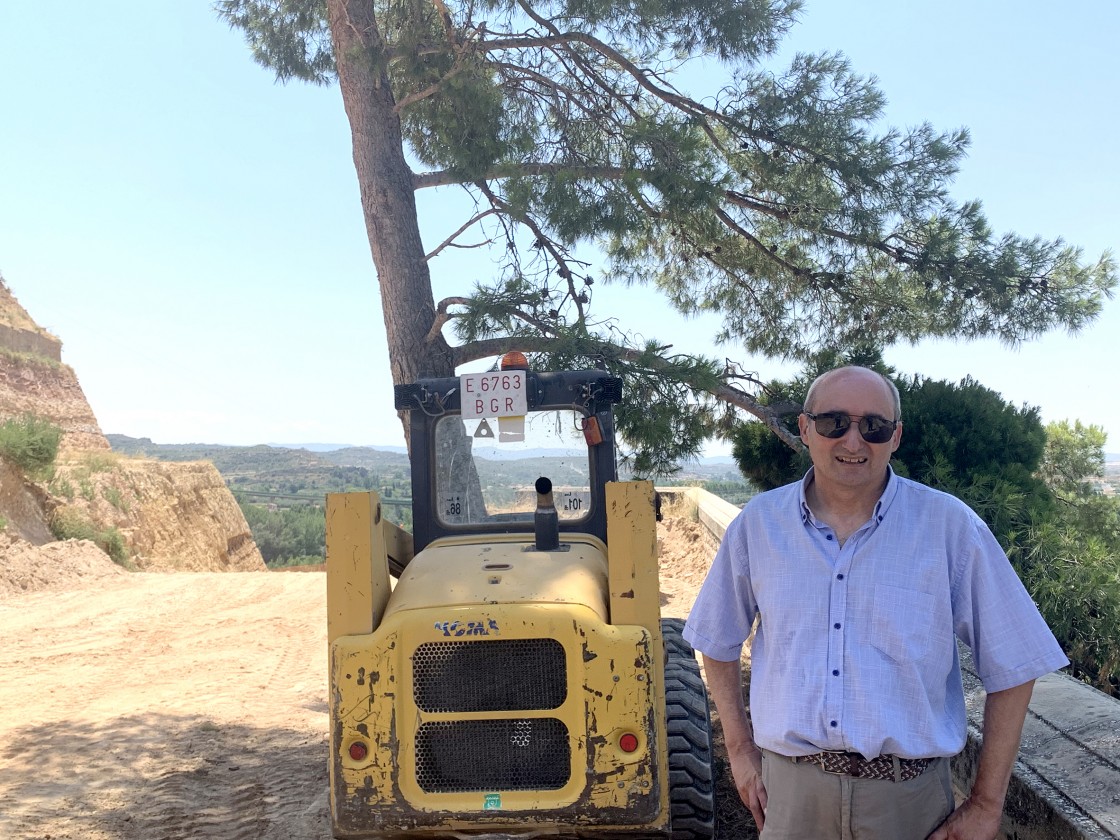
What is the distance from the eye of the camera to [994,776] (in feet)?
7.41

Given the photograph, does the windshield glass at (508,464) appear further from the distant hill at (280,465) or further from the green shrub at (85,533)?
the distant hill at (280,465)

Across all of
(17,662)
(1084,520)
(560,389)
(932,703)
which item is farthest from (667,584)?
(932,703)

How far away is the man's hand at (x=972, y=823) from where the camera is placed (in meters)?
2.26

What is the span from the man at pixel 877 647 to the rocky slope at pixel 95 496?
1403cm

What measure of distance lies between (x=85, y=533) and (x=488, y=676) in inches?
630

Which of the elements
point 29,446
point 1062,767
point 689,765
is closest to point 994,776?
point 1062,767

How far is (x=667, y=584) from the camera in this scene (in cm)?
1193

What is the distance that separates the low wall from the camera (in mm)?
3023

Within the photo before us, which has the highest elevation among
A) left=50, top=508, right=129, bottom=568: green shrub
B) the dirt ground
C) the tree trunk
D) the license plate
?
the tree trunk

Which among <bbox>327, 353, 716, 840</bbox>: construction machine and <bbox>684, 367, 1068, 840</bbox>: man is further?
<bbox>327, 353, 716, 840</bbox>: construction machine

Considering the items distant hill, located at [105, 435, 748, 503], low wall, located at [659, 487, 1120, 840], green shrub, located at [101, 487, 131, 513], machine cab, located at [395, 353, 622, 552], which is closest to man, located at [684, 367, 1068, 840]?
low wall, located at [659, 487, 1120, 840]

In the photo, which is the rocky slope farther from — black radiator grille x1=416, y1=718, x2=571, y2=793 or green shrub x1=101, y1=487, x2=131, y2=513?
black radiator grille x1=416, y1=718, x2=571, y2=793

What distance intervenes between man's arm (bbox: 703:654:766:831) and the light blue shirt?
13cm

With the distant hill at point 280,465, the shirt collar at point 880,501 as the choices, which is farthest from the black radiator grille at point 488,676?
the distant hill at point 280,465
